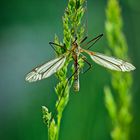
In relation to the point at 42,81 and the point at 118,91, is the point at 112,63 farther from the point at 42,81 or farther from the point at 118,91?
the point at 42,81

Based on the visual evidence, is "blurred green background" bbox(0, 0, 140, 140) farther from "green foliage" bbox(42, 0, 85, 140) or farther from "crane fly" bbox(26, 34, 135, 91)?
"green foliage" bbox(42, 0, 85, 140)

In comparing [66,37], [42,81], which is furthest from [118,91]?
[42,81]

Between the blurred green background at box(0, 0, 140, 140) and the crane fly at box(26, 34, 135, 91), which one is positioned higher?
the blurred green background at box(0, 0, 140, 140)

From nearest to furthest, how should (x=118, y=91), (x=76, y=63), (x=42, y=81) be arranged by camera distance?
(x=76, y=63), (x=118, y=91), (x=42, y=81)

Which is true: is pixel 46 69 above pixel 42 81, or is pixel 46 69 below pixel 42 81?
below

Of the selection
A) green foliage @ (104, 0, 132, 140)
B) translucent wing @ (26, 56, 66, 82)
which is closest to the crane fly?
translucent wing @ (26, 56, 66, 82)

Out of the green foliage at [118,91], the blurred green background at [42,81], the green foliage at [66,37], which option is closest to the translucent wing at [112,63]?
the green foliage at [66,37]
